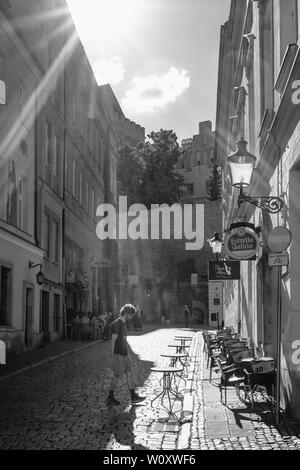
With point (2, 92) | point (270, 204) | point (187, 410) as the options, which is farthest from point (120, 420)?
point (2, 92)

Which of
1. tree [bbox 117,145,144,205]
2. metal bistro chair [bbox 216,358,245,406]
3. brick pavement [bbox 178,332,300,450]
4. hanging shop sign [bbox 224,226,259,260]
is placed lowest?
brick pavement [bbox 178,332,300,450]

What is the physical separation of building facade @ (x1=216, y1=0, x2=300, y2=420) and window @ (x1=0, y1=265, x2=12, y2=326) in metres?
7.14

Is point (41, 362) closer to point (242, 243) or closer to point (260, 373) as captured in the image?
point (242, 243)

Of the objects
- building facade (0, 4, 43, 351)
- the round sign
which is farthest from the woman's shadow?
building facade (0, 4, 43, 351)

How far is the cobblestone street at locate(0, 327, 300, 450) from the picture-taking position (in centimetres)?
762

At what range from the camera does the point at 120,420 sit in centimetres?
927

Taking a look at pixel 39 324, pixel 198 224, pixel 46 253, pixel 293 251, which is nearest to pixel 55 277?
pixel 46 253

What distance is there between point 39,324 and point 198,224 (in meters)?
44.0

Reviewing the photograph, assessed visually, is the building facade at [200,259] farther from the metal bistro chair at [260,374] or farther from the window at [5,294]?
the metal bistro chair at [260,374]

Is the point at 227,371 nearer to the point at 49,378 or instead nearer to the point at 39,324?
the point at 49,378

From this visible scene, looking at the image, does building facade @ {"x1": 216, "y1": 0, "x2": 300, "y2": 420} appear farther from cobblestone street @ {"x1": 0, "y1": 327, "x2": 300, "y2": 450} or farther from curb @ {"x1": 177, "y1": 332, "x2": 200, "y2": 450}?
curb @ {"x1": 177, "y1": 332, "x2": 200, "y2": 450}

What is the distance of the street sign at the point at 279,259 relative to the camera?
8.24 m

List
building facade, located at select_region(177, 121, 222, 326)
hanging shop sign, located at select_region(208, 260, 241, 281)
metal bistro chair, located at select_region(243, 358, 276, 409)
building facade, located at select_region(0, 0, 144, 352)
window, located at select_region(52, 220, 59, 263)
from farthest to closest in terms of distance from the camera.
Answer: building facade, located at select_region(177, 121, 222, 326) < window, located at select_region(52, 220, 59, 263) < building facade, located at select_region(0, 0, 144, 352) < hanging shop sign, located at select_region(208, 260, 241, 281) < metal bistro chair, located at select_region(243, 358, 276, 409)

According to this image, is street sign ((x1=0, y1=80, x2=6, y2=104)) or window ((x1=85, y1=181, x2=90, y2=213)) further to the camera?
window ((x1=85, y1=181, x2=90, y2=213))
